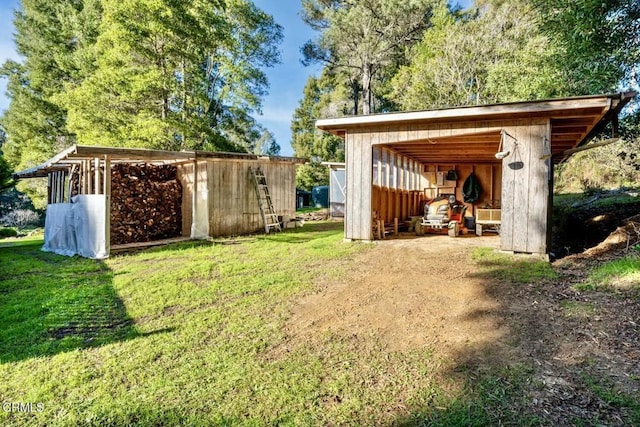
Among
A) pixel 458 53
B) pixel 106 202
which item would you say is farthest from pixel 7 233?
pixel 458 53

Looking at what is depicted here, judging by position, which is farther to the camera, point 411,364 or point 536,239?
point 536,239

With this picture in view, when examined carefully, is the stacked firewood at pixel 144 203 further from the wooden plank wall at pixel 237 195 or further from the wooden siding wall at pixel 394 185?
the wooden siding wall at pixel 394 185

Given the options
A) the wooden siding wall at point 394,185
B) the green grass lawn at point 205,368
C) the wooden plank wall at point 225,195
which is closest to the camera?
the green grass lawn at point 205,368

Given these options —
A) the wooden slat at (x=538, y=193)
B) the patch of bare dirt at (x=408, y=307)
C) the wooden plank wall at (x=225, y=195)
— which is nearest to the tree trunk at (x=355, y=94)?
the wooden plank wall at (x=225, y=195)

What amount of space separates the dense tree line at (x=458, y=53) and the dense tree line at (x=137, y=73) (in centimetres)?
588

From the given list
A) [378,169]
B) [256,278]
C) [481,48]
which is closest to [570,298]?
[256,278]

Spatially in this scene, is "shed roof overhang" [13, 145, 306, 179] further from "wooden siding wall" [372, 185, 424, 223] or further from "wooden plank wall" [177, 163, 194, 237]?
"wooden siding wall" [372, 185, 424, 223]

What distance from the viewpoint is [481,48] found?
638 inches

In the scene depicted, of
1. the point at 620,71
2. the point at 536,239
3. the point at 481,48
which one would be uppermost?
the point at 481,48

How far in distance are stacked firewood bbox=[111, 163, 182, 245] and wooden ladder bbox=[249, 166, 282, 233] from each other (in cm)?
242

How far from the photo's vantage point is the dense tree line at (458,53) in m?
6.89

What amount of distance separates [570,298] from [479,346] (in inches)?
76.8

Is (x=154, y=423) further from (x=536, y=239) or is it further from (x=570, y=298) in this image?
(x=536, y=239)

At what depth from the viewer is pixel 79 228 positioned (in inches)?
333
